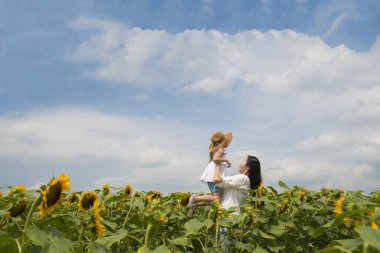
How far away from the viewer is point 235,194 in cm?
625

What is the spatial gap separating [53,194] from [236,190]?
3.89m

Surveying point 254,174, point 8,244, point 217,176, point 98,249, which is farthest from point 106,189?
point 8,244

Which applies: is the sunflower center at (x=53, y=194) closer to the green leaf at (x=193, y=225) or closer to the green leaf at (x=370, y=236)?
the green leaf at (x=193, y=225)

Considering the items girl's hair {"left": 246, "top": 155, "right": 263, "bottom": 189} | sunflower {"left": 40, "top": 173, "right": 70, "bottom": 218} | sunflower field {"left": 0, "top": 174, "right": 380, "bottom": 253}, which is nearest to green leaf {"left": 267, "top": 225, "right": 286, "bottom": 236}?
sunflower field {"left": 0, "top": 174, "right": 380, "bottom": 253}

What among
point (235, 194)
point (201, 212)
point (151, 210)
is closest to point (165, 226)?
point (151, 210)

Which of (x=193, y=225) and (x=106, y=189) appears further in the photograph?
(x=106, y=189)

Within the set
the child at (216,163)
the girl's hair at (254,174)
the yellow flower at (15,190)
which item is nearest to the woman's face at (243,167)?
the girl's hair at (254,174)

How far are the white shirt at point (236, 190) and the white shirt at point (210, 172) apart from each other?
→ 49 centimetres

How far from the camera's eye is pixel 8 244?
7.06 feet

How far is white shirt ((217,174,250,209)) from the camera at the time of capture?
20.4ft

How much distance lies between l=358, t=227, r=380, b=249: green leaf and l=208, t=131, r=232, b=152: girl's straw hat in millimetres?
5777

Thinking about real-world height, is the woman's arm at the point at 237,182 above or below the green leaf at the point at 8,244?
above

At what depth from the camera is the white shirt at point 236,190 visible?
620 centimetres

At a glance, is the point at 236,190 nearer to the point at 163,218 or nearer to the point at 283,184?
the point at 283,184
